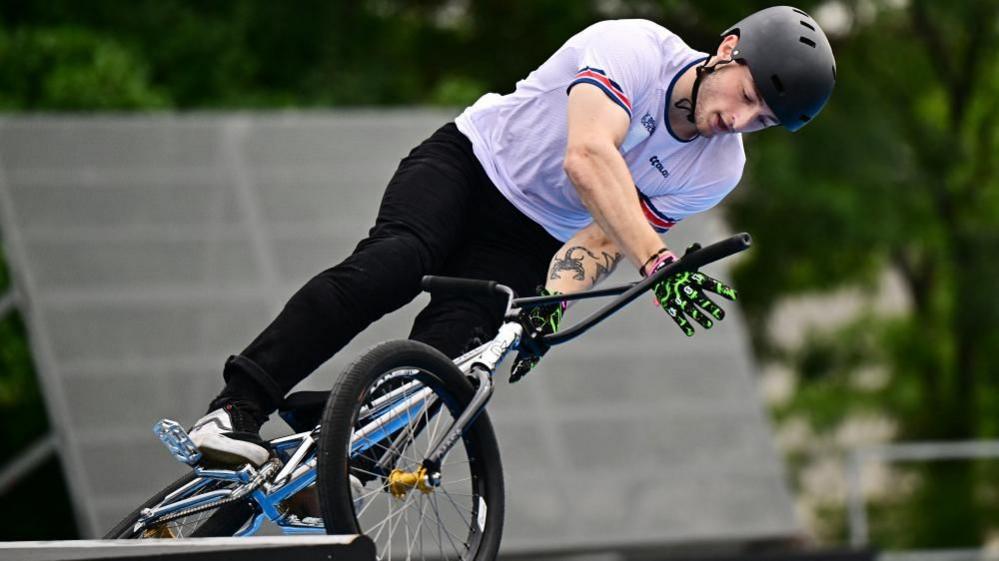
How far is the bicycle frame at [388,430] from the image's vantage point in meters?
3.92

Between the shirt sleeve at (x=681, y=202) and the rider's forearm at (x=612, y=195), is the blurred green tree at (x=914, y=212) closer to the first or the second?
the shirt sleeve at (x=681, y=202)

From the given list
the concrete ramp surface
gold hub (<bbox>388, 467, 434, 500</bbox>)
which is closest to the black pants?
gold hub (<bbox>388, 467, 434, 500</bbox>)

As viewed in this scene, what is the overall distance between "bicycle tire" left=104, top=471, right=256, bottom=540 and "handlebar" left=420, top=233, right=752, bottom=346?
2.58 feet

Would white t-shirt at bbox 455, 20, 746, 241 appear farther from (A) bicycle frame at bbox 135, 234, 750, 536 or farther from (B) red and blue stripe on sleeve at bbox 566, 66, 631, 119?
(A) bicycle frame at bbox 135, 234, 750, 536

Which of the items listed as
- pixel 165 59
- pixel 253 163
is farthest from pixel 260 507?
pixel 165 59

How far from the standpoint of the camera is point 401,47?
58.3 feet

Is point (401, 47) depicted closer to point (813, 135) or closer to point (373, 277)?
point (813, 135)

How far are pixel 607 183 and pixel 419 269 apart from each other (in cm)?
58

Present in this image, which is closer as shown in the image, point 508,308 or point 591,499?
point 508,308

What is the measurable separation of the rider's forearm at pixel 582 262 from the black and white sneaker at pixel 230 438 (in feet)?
3.31

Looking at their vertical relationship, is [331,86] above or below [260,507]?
above

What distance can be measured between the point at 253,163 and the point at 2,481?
2775 millimetres

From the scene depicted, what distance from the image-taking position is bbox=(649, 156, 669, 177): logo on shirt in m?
4.50

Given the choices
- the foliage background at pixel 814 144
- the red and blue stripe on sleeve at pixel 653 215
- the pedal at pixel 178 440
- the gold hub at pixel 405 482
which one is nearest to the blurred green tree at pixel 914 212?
the foliage background at pixel 814 144
